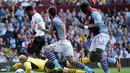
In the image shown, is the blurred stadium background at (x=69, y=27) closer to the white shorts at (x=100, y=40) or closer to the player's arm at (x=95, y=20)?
the white shorts at (x=100, y=40)

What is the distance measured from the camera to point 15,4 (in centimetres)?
2870

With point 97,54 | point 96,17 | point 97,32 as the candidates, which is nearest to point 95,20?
point 96,17

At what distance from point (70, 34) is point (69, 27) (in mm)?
600

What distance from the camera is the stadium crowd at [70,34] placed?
25.2 m

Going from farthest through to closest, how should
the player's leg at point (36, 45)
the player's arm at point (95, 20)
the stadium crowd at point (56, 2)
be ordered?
the stadium crowd at point (56, 2) → the player's leg at point (36, 45) → the player's arm at point (95, 20)

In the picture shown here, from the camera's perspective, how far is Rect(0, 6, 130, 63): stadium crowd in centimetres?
2525

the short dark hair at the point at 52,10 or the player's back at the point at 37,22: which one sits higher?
the short dark hair at the point at 52,10

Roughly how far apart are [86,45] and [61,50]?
9676 mm

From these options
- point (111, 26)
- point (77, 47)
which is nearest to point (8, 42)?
point (77, 47)

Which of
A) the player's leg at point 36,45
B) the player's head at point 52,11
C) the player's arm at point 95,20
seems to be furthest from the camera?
the player's leg at point 36,45

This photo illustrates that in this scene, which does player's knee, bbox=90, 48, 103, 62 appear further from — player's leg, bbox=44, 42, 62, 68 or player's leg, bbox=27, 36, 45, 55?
player's leg, bbox=27, 36, 45, 55

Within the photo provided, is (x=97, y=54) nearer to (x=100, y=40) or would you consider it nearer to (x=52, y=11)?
(x=100, y=40)

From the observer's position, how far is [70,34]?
26.6 m

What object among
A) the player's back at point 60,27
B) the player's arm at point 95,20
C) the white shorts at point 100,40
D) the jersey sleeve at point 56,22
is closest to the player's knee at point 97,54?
the white shorts at point 100,40
